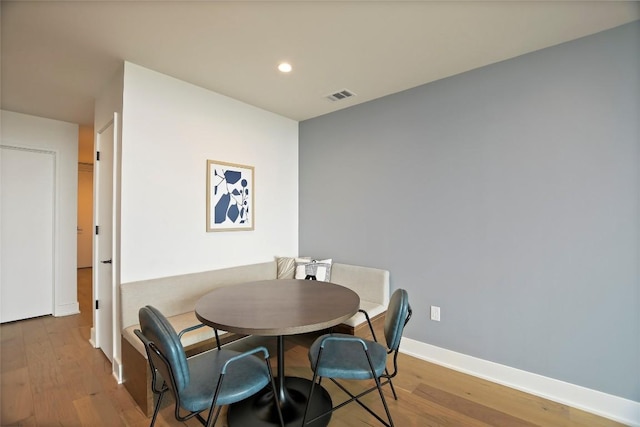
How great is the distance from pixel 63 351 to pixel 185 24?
3181mm

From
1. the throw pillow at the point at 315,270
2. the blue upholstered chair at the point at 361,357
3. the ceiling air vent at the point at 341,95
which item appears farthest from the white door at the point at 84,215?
the blue upholstered chair at the point at 361,357

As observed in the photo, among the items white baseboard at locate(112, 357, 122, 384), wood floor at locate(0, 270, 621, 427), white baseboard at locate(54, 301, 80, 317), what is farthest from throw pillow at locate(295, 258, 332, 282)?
white baseboard at locate(54, 301, 80, 317)

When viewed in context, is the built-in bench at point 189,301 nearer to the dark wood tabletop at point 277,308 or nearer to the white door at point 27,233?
the dark wood tabletop at point 277,308

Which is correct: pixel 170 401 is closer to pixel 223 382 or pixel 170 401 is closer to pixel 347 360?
pixel 223 382

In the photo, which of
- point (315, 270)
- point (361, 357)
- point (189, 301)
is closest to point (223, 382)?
point (361, 357)

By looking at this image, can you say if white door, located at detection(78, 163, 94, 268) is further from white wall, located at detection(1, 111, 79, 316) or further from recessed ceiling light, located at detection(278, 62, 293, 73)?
recessed ceiling light, located at detection(278, 62, 293, 73)

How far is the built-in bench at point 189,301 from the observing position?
2.09 meters

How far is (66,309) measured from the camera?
3918mm

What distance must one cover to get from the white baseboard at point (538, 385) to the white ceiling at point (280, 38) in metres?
2.47

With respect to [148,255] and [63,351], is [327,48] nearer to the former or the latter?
[148,255]

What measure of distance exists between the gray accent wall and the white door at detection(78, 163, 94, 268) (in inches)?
287

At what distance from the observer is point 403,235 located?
9.62ft

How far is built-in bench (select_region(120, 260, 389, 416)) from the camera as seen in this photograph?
6.86ft

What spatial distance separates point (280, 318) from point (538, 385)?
2.07m
